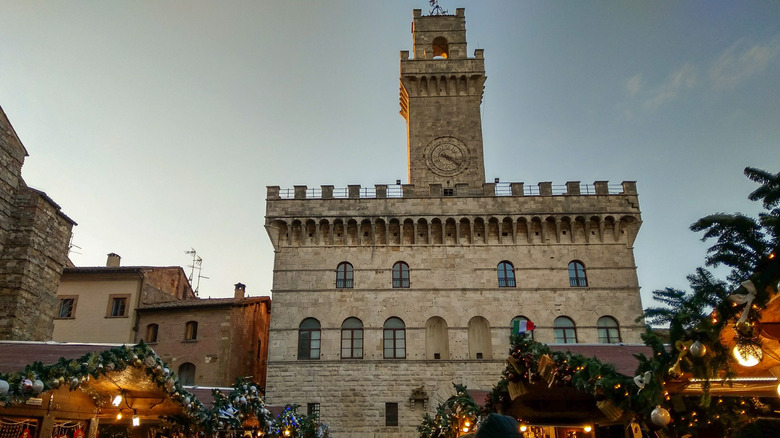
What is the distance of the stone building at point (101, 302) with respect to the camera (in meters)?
25.4

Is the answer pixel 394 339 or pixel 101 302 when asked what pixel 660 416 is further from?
pixel 101 302

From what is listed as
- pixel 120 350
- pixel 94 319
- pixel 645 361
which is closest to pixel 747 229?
pixel 645 361

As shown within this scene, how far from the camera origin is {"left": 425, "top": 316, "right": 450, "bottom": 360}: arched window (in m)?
22.6

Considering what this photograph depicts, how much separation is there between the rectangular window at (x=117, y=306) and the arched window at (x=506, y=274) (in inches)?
673

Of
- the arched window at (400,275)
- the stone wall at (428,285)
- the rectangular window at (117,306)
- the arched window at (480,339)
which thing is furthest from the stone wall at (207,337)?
the arched window at (480,339)

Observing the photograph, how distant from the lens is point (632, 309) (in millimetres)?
22609

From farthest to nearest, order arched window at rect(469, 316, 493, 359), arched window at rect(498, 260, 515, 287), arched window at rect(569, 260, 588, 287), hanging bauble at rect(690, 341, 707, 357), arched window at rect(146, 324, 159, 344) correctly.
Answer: arched window at rect(146, 324, 159, 344) → arched window at rect(498, 260, 515, 287) → arched window at rect(569, 260, 588, 287) → arched window at rect(469, 316, 493, 359) → hanging bauble at rect(690, 341, 707, 357)

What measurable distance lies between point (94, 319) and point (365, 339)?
13.0 metres

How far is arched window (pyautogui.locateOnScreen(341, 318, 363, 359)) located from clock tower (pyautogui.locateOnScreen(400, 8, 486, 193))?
7.53 metres

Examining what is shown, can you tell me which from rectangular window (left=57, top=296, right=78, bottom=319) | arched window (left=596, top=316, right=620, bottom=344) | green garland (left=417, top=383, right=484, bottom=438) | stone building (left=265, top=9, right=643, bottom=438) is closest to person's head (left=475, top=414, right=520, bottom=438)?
green garland (left=417, top=383, right=484, bottom=438)

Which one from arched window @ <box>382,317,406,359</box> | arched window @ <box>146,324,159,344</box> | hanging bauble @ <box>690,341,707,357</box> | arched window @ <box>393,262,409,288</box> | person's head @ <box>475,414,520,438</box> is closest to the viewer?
person's head @ <box>475,414,520,438</box>

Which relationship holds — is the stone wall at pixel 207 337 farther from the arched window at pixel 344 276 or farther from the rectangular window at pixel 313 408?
the arched window at pixel 344 276

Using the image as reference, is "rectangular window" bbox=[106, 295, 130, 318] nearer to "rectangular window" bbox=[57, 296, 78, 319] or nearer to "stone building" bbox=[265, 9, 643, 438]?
"rectangular window" bbox=[57, 296, 78, 319]

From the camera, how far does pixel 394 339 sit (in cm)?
2273
